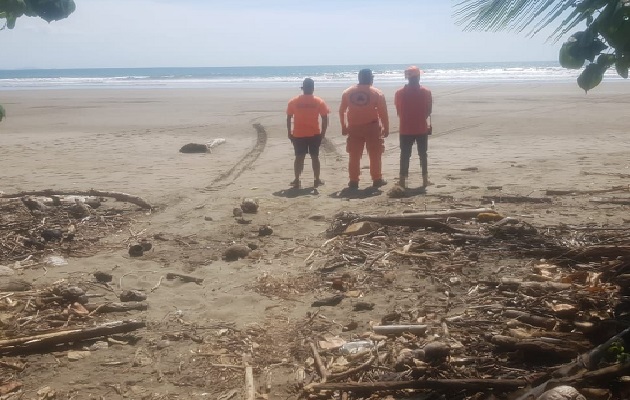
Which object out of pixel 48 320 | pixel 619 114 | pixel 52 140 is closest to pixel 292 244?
pixel 48 320

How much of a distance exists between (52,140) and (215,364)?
50.8 feet

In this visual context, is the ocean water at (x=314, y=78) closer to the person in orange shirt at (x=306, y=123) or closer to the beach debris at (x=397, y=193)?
the person in orange shirt at (x=306, y=123)

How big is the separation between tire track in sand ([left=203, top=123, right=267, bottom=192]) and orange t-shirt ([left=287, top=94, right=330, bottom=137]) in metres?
1.67

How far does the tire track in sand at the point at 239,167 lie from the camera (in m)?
11.0

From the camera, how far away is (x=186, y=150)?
15.3m

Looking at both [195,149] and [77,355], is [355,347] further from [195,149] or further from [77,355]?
[195,149]

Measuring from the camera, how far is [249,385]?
4121 millimetres

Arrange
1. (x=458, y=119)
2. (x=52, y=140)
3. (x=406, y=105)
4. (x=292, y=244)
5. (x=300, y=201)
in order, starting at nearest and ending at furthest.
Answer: (x=292, y=244) → (x=300, y=201) → (x=406, y=105) → (x=52, y=140) → (x=458, y=119)

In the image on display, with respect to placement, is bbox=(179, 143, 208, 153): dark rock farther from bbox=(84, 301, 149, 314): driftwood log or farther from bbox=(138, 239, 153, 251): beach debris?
bbox=(84, 301, 149, 314): driftwood log

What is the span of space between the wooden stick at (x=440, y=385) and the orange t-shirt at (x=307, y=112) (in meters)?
7.20

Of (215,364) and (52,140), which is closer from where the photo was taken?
(215,364)

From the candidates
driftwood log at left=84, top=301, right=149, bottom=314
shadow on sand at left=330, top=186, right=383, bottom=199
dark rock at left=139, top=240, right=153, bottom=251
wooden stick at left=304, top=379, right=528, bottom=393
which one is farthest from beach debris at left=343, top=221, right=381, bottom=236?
wooden stick at left=304, top=379, right=528, bottom=393

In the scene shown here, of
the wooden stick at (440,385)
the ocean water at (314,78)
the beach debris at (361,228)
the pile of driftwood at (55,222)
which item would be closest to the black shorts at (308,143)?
the pile of driftwood at (55,222)

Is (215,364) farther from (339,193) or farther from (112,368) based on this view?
(339,193)
